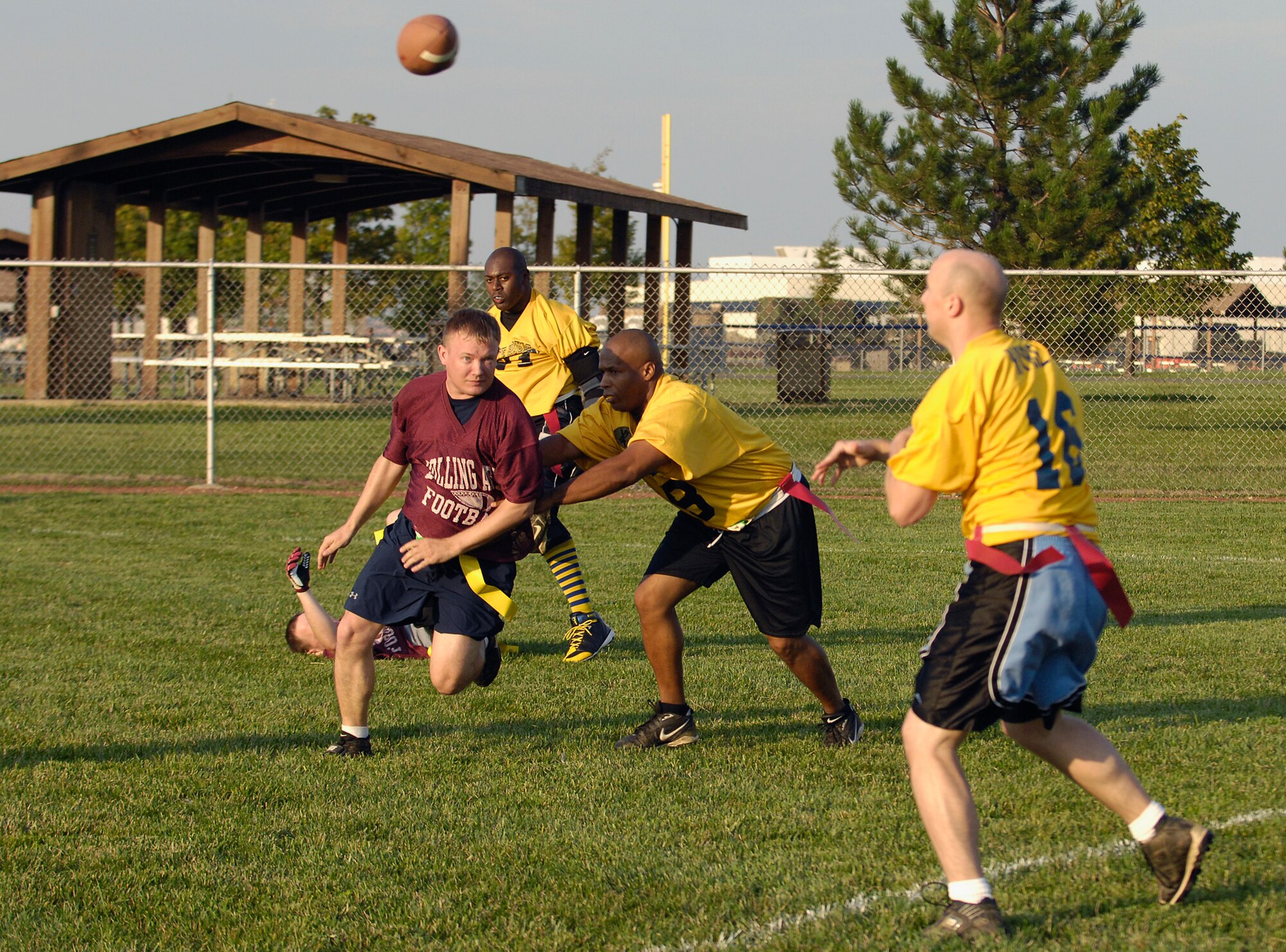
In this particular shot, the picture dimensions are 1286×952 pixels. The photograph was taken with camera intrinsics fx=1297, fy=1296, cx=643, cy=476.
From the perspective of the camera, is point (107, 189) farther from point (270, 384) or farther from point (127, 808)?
point (127, 808)

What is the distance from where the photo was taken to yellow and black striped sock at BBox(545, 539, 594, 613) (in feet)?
22.9

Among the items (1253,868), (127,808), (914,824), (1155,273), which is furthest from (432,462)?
(1155,273)

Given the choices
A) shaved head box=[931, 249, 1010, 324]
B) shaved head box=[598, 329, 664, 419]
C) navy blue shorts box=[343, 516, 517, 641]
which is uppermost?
shaved head box=[931, 249, 1010, 324]

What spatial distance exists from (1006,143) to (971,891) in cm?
1855

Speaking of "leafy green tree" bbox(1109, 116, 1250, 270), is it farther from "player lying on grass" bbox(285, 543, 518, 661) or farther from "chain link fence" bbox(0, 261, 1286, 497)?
"player lying on grass" bbox(285, 543, 518, 661)

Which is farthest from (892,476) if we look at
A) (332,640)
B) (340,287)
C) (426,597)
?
(340,287)

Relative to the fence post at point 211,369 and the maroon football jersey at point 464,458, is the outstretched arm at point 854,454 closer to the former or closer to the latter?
the maroon football jersey at point 464,458

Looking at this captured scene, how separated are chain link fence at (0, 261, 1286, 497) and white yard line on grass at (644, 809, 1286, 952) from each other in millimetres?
7504

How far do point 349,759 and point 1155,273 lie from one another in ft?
31.5

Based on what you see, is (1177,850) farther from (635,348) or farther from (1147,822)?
(635,348)

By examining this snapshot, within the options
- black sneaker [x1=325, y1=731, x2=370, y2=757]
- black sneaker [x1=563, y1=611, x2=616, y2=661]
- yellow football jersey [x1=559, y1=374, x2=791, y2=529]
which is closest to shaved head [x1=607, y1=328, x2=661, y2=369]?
yellow football jersey [x1=559, y1=374, x2=791, y2=529]

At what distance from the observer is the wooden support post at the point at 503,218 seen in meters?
20.1

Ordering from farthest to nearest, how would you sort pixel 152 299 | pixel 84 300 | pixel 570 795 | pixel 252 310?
pixel 252 310 → pixel 152 299 → pixel 84 300 → pixel 570 795

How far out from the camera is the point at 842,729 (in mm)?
5184
